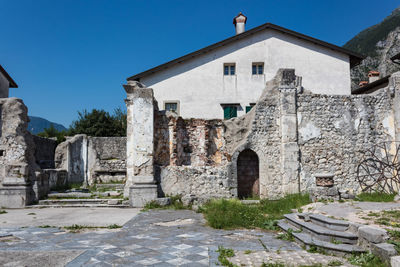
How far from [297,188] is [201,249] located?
7.64 metres

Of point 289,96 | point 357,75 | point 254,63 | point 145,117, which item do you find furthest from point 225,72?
point 357,75

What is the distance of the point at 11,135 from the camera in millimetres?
11789

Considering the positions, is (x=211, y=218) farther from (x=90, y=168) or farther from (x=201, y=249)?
(x=90, y=168)

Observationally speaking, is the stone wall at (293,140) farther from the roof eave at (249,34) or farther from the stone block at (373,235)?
the roof eave at (249,34)

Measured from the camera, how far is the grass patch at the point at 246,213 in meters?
7.30

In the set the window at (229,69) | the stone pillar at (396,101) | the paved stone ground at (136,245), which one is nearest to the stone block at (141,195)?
the paved stone ground at (136,245)

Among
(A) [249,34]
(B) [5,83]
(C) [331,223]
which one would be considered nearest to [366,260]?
(C) [331,223]

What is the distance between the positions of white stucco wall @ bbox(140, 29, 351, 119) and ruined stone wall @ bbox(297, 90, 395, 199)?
738 centimetres

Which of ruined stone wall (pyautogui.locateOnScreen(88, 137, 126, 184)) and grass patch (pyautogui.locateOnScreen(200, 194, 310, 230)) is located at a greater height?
ruined stone wall (pyautogui.locateOnScreen(88, 137, 126, 184))

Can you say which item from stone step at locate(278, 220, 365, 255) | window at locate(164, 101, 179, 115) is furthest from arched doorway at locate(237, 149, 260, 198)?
window at locate(164, 101, 179, 115)

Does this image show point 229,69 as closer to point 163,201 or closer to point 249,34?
point 249,34

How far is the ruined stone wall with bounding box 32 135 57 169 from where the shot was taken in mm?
19328

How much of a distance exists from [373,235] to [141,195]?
7731mm

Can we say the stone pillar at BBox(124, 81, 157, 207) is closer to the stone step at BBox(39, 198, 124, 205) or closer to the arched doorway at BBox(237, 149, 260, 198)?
the stone step at BBox(39, 198, 124, 205)
